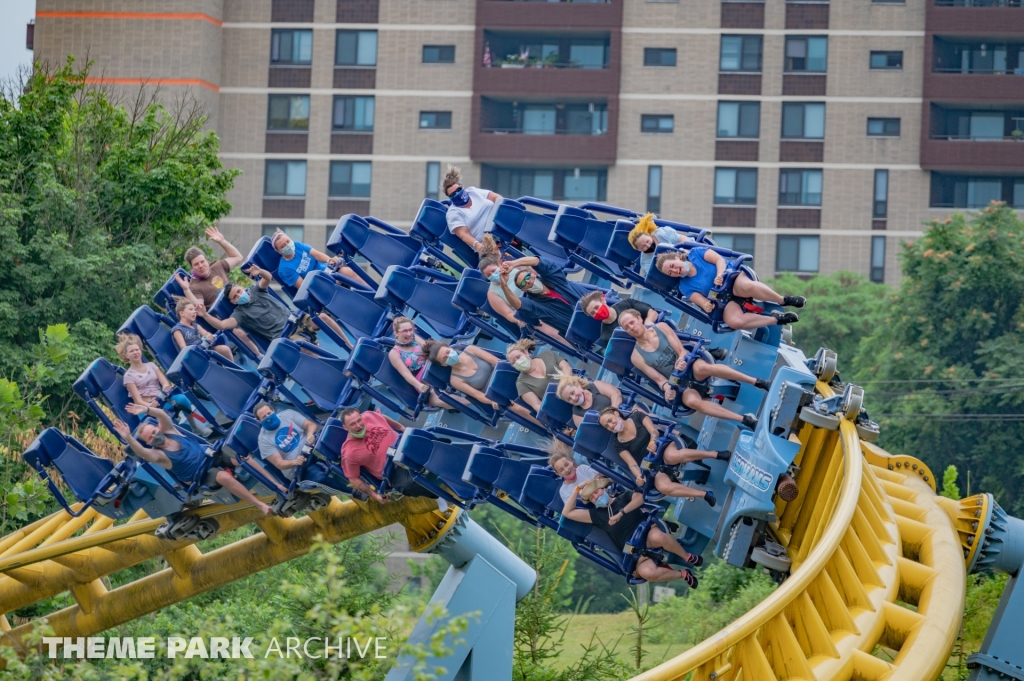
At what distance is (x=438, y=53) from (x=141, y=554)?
1150 inches

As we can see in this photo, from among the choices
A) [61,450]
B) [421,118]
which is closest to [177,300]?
[61,450]

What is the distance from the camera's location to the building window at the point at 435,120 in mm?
42156

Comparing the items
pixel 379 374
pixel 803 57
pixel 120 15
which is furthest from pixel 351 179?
pixel 379 374

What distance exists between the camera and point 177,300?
14508 millimetres

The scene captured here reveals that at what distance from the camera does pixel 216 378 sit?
1345 cm

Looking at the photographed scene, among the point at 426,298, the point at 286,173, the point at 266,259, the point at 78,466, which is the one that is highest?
the point at 286,173

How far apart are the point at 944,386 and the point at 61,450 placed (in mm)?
21380

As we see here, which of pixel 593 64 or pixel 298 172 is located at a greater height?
pixel 593 64

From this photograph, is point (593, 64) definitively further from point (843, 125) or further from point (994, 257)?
point (994, 257)

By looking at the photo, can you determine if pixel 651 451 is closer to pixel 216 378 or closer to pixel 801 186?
pixel 216 378

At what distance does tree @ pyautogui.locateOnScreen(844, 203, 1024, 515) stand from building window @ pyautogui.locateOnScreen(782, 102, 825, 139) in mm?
10639

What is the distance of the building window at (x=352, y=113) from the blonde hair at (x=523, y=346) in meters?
31.2

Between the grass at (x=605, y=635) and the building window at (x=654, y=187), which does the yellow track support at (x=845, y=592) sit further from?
the building window at (x=654, y=187)

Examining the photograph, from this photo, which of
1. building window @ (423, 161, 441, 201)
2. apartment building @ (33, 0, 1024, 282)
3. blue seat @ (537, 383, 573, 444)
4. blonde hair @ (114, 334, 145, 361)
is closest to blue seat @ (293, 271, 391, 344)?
blonde hair @ (114, 334, 145, 361)
